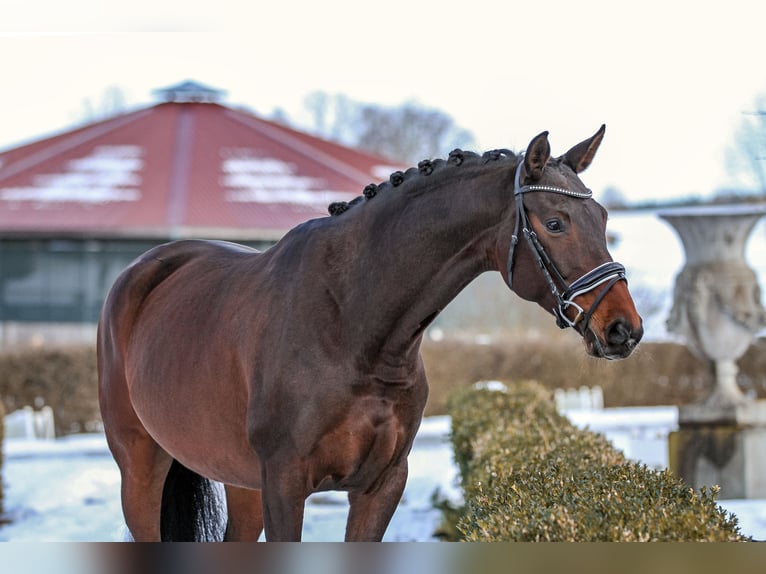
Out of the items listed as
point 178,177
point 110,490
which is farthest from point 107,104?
point 110,490

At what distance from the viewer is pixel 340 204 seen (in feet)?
11.2

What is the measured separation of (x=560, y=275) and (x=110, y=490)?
27.8ft

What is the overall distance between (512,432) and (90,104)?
31152 mm

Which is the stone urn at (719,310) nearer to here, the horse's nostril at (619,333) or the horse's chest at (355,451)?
the horse's chest at (355,451)

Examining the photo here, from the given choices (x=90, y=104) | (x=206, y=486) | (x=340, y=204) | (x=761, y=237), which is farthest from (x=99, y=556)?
(x=90, y=104)

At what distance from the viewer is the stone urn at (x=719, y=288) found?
9414 mm

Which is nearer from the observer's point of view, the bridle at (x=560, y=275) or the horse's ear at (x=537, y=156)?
the bridle at (x=560, y=275)

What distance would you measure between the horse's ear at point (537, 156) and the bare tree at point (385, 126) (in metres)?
28.8

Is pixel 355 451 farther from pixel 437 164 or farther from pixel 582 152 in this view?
pixel 582 152

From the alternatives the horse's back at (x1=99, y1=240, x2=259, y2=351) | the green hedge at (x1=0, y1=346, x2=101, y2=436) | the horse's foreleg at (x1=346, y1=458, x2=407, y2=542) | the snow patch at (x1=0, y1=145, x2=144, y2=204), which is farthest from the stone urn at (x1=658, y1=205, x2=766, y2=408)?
the snow patch at (x1=0, y1=145, x2=144, y2=204)

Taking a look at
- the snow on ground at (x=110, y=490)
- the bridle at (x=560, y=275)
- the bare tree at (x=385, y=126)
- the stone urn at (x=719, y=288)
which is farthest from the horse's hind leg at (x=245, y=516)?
the bare tree at (x=385, y=126)

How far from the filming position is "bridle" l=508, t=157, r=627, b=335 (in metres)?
2.65

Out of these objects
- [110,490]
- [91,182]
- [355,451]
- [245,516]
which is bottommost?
→ [110,490]

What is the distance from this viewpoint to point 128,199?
1652cm
